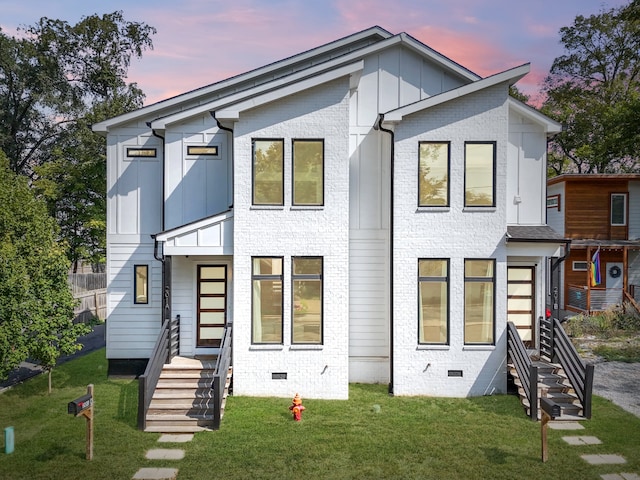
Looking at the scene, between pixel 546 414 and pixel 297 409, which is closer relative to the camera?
pixel 546 414

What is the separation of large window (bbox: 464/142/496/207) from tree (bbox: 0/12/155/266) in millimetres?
21367

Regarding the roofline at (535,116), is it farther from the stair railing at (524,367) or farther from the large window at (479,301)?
the stair railing at (524,367)

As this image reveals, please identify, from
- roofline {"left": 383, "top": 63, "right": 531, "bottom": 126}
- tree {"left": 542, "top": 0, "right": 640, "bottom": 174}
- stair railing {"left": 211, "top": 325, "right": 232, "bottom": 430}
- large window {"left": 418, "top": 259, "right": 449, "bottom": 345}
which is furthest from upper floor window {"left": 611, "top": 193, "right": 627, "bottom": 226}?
stair railing {"left": 211, "top": 325, "right": 232, "bottom": 430}

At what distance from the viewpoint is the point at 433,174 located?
38.0 feet

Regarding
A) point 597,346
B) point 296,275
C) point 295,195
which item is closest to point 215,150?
point 295,195

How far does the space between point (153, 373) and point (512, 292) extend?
9439 mm

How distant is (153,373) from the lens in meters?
10.0

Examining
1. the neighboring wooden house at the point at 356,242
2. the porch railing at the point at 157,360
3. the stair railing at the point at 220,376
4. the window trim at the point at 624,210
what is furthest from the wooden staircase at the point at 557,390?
the window trim at the point at 624,210

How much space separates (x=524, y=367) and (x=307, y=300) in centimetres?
526

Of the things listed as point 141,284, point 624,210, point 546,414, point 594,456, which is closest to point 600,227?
point 624,210

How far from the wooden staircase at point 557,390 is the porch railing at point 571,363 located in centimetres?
15

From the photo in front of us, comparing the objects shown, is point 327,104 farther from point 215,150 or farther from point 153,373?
point 153,373

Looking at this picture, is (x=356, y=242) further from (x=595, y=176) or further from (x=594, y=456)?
(x=595, y=176)

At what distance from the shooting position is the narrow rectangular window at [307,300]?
36.8ft
